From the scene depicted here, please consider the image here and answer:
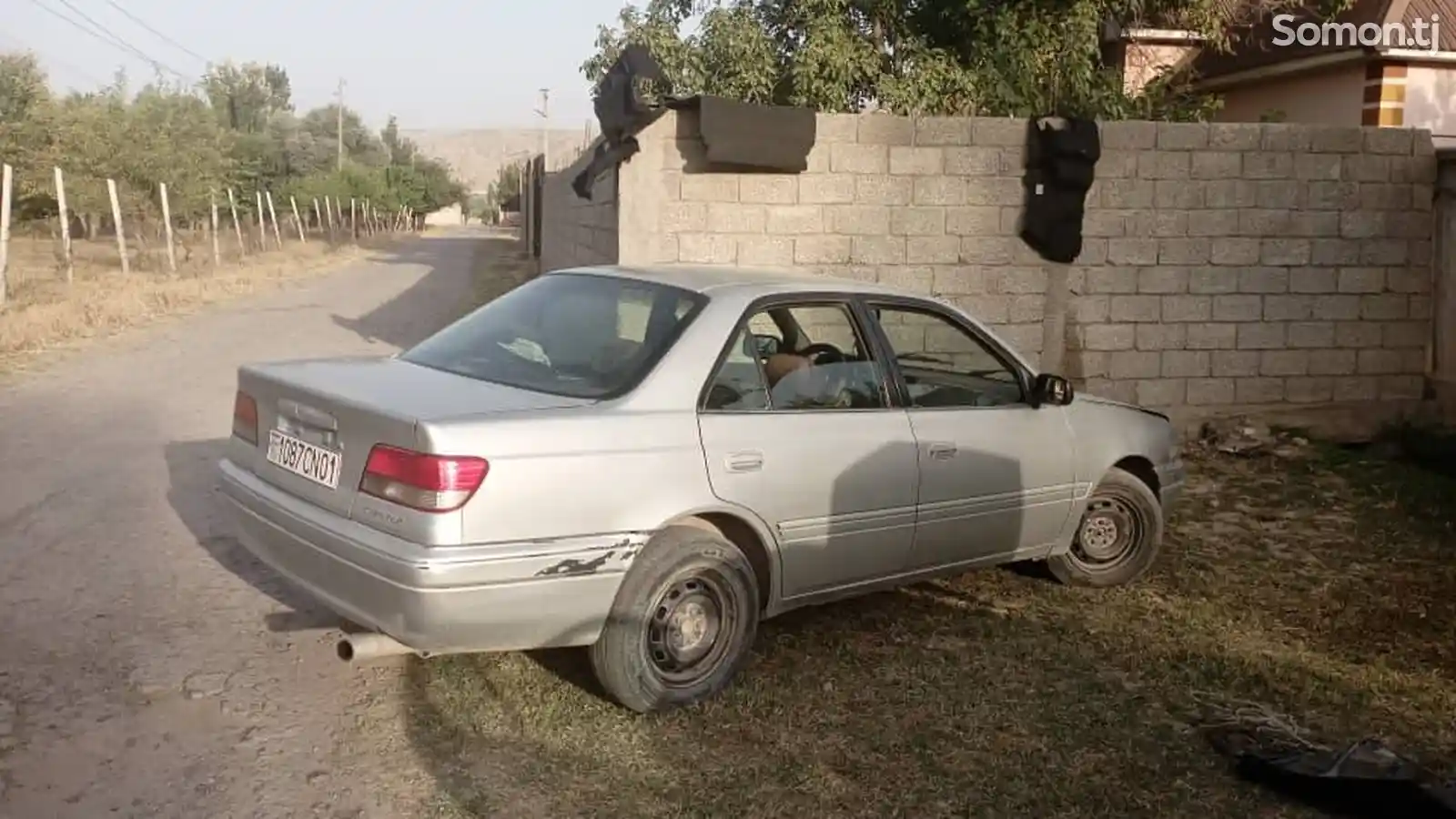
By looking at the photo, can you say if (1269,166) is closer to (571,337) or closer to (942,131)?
(942,131)

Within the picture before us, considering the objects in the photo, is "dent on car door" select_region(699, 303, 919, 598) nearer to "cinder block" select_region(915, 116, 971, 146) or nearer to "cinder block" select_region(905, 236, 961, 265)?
"cinder block" select_region(905, 236, 961, 265)

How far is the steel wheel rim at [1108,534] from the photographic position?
19.6ft

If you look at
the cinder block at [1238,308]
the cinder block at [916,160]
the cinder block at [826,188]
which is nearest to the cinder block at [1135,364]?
the cinder block at [1238,308]

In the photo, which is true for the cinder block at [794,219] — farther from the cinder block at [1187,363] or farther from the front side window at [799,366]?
the front side window at [799,366]

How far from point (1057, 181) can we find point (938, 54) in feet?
15.3

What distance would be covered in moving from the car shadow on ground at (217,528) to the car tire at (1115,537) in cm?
338

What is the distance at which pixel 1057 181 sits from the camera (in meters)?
8.52

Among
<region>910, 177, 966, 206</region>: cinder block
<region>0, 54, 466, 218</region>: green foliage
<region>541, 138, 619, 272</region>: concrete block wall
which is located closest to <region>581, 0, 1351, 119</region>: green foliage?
<region>541, 138, 619, 272</region>: concrete block wall

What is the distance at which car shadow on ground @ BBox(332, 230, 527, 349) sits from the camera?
15812 millimetres

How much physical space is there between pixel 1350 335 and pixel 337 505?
7.93m

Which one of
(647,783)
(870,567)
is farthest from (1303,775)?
(647,783)

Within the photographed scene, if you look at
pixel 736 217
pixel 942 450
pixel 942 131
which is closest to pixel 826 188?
pixel 736 217

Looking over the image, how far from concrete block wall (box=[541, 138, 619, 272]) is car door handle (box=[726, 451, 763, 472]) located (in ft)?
13.1

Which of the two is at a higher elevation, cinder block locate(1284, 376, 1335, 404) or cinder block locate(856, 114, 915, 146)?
cinder block locate(856, 114, 915, 146)
